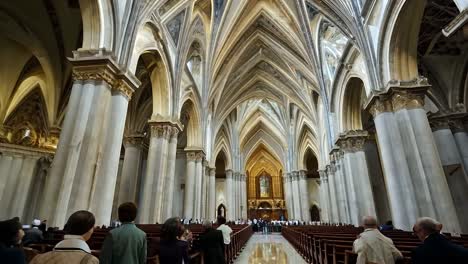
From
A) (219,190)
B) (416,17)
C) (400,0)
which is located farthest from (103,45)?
(219,190)

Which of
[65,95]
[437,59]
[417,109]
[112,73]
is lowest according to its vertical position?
[417,109]

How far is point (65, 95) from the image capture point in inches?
553

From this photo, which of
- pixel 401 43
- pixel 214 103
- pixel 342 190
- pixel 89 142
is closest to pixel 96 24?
pixel 89 142

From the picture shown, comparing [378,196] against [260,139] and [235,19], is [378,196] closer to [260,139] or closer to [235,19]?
[235,19]

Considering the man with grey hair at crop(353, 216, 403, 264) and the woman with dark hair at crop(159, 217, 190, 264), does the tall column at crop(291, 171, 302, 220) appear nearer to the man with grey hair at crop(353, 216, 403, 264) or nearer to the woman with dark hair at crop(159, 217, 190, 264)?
the man with grey hair at crop(353, 216, 403, 264)

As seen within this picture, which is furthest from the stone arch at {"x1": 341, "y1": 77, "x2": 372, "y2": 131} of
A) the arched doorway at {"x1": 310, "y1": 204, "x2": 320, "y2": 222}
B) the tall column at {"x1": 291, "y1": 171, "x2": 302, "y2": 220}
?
the arched doorway at {"x1": 310, "y1": 204, "x2": 320, "y2": 222}

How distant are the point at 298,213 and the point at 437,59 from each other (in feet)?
66.0

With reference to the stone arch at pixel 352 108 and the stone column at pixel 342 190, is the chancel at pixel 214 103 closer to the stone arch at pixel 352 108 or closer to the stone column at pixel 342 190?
the stone arch at pixel 352 108

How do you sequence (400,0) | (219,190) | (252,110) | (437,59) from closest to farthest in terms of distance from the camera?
(400,0), (437,59), (252,110), (219,190)

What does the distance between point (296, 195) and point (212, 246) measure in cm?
2686

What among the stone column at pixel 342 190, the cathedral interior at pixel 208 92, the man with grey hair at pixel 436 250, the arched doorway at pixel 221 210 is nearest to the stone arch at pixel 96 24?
the cathedral interior at pixel 208 92

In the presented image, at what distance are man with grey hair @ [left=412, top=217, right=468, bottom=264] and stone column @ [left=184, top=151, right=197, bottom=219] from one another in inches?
608

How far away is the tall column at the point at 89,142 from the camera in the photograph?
6301 mm

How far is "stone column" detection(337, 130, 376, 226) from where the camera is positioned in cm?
1318
